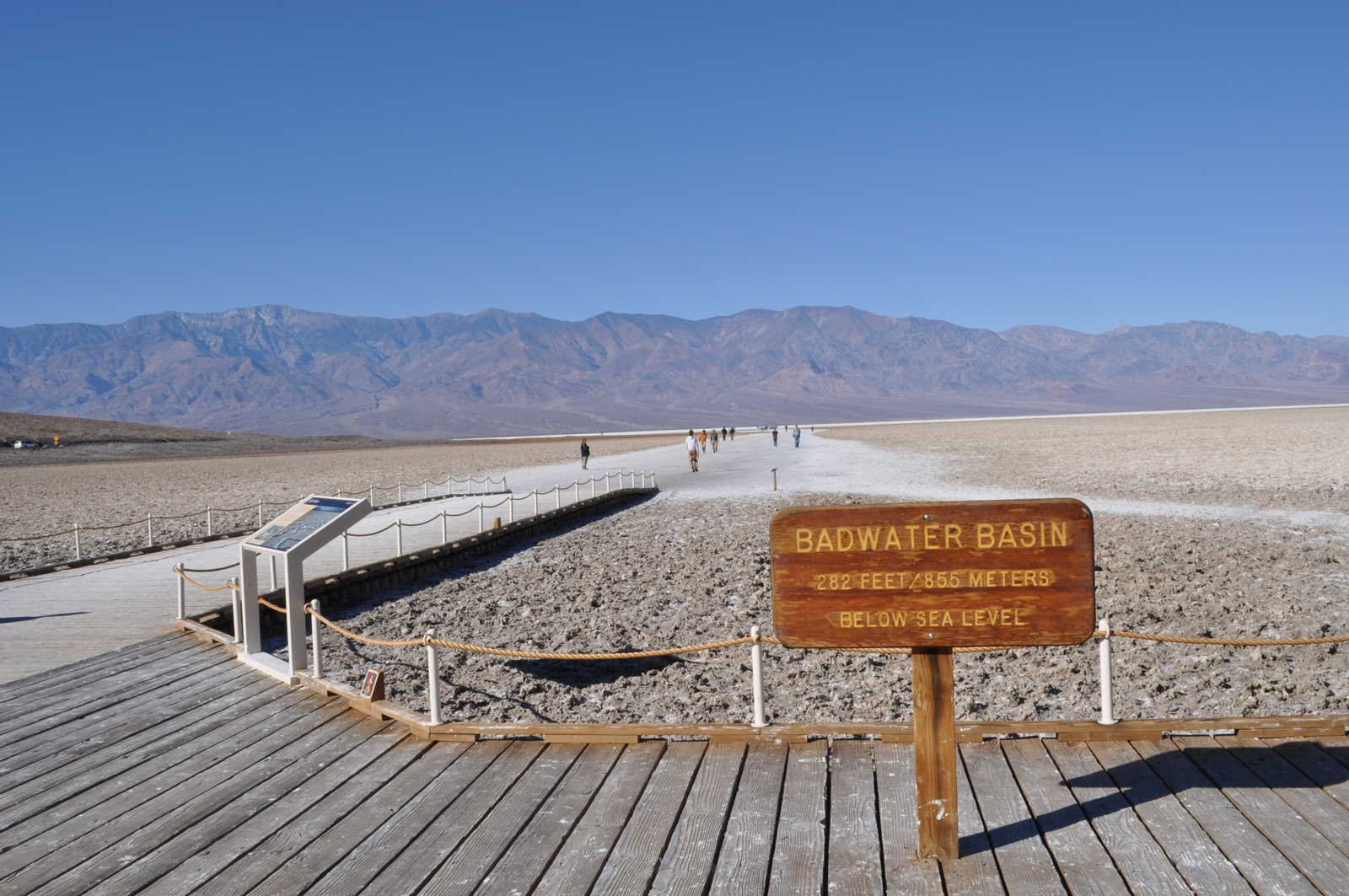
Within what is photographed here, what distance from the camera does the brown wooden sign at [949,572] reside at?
3945mm

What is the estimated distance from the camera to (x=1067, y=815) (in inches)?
172

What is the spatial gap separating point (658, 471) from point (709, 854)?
35008 millimetres

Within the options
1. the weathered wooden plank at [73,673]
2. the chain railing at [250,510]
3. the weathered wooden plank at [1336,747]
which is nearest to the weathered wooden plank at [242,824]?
the weathered wooden plank at [73,673]

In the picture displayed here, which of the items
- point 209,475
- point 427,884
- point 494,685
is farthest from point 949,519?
point 209,475

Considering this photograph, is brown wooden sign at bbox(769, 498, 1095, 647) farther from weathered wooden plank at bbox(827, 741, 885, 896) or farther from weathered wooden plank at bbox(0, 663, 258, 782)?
weathered wooden plank at bbox(0, 663, 258, 782)

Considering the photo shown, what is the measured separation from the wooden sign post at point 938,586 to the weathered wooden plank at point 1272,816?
130 cm

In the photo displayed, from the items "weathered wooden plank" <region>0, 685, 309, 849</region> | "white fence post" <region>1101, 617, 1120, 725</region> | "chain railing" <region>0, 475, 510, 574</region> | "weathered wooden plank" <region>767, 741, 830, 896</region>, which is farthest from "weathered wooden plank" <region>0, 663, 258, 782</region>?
"chain railing" <region>0, 475, 510, 574</region>

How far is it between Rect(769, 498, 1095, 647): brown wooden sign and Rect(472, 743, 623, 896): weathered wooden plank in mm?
1486

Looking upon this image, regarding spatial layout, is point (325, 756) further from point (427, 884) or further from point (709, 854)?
point (709, 854)

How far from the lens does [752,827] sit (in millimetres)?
4371

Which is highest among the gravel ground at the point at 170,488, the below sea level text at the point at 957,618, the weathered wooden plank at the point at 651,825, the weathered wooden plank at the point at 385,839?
the below sea level text at the point at 957,618

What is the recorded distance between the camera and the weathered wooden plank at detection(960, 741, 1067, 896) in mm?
3838

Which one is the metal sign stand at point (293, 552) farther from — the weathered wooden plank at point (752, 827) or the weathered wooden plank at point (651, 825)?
→ the weathered wooden plank at point (752, 827)

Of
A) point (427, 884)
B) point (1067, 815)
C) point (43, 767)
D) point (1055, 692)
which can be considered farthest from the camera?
point (1055, 692)
